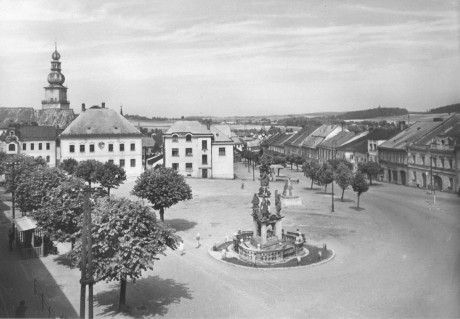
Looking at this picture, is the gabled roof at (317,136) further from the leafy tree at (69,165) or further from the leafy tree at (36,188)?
the leafy tree at (36,188)

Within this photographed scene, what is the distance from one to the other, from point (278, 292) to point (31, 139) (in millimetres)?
66570

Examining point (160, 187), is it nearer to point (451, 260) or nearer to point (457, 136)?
point (451, 260)

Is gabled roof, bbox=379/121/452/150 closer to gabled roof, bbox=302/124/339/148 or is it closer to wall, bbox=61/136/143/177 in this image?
gabled roof, bbox=302/124/339/148

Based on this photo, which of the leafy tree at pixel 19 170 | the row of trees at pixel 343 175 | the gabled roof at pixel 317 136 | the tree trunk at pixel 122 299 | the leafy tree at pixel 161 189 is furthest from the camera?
the gabled roof at pixel 317 136

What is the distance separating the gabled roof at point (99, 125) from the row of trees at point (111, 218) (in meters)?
24.4

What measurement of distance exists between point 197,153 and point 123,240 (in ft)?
171

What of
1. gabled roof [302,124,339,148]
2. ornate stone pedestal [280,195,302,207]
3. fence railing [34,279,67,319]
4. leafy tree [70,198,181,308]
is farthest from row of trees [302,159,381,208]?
gabled roof [302,124,339,148]

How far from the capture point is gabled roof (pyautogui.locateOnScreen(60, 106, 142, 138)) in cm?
6712

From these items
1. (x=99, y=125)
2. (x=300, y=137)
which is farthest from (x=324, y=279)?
(x=300, y=137)

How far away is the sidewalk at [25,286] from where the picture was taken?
1773 cm

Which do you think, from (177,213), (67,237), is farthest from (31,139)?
(67,237)

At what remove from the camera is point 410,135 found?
63312 millimetres

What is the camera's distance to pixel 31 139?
73.8m

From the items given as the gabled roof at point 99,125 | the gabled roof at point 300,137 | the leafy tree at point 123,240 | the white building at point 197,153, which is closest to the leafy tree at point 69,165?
the gabled roof at point 99,125
